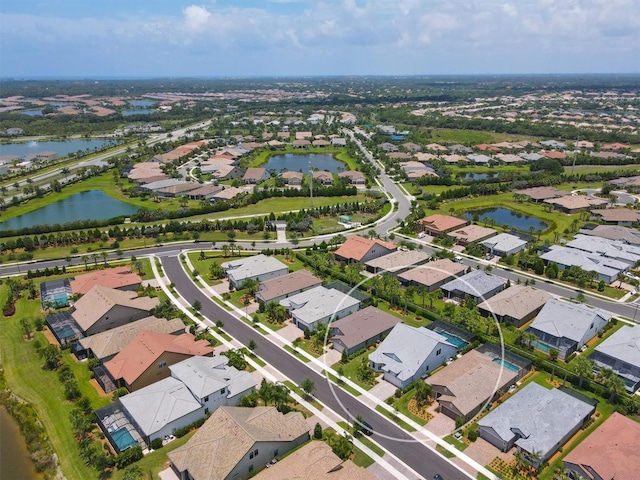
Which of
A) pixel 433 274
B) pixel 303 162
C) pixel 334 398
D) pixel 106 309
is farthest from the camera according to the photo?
pixel 303 162

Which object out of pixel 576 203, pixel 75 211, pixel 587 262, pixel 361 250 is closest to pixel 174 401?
pixel 361 250

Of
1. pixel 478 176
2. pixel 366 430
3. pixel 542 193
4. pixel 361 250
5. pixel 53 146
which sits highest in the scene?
pixel 53 146

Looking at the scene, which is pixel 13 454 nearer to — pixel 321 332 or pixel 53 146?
pixel 321 332

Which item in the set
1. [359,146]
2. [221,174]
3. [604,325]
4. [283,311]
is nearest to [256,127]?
[359,146]

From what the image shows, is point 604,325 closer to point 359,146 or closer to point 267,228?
point 267,228

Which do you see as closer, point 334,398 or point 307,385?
point 307,385

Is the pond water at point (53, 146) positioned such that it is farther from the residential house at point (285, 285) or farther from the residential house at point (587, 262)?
the residential house at point (587, 262)

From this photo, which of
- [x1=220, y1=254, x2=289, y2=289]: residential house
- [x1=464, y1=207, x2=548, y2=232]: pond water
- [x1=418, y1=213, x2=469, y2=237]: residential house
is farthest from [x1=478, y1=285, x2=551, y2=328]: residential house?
[x1=464, y1=207, x2=548, y2=232]: pond water

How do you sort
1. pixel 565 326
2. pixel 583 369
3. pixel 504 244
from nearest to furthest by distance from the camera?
pixel 583 369 → pixel 565 326 → pixel 504 244
